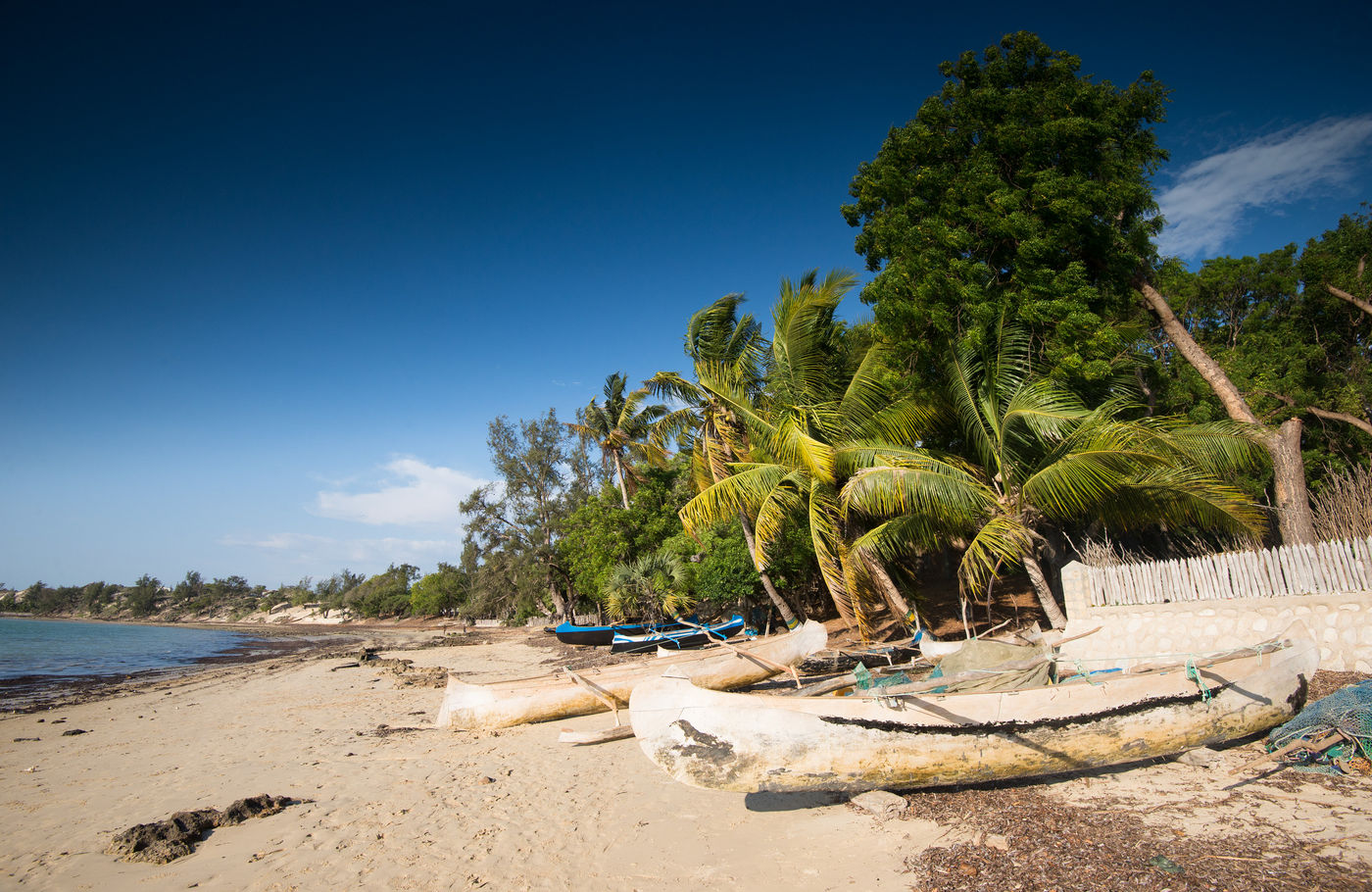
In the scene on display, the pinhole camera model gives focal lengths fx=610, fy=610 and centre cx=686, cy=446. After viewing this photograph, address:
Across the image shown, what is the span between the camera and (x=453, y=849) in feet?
16.5

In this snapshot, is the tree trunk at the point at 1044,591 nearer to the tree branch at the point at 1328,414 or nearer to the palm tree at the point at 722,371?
the palm tree at the point at 722,371

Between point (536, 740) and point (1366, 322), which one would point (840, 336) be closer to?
point (536, 740)

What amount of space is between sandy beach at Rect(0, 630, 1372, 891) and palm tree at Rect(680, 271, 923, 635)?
5920mm

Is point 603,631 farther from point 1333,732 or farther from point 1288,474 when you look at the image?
point 1333,732

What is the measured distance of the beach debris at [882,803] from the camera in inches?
195

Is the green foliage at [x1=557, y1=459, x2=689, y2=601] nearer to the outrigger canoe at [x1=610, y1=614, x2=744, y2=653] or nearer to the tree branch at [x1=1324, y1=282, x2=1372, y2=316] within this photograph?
the outrigger canoe at [x1=610, y1=614, x2=744, y2=653]

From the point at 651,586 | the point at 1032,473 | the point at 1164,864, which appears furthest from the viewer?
the point at 651,586

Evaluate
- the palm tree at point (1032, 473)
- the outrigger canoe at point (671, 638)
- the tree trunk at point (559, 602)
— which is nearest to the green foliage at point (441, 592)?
the tree trunk at point (559, 602)

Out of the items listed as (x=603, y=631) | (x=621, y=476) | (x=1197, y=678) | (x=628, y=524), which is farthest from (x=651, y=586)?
(x=1197, y=678)

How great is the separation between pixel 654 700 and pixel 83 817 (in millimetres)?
6147

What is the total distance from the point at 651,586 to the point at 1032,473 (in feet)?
42.8

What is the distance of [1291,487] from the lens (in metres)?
8.97

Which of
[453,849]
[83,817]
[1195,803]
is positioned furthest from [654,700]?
[83,817]

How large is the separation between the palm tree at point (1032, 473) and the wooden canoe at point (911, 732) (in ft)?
12.5
